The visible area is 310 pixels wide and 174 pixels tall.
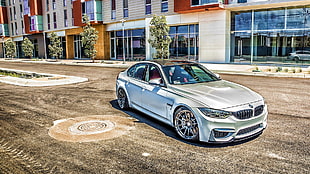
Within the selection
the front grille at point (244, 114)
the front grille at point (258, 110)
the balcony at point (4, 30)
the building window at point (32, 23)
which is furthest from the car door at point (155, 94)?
the balcony at point (4, 30)

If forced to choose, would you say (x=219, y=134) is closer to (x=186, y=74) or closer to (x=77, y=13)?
(x=186, y=74)

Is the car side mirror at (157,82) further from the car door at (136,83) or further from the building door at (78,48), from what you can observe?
the building door at (78,48)

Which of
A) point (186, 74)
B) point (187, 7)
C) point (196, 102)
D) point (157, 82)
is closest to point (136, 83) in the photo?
point (157, 82)

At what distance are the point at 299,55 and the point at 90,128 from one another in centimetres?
2095

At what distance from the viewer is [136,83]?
675cm

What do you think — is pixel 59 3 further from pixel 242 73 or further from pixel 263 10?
pixel 242 73

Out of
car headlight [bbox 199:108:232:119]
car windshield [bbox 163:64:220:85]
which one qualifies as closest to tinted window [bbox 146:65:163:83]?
car windshield [bbox 163:64:220:85]

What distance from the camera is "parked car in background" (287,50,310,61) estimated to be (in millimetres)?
21375

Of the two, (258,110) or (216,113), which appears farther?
(258,110)

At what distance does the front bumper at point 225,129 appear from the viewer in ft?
14.9

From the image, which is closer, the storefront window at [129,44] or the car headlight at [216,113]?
the car headlight at [216,113]

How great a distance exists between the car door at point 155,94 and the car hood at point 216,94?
321 mm

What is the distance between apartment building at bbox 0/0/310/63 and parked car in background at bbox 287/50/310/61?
34 centimetres

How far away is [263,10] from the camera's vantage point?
22953mm
